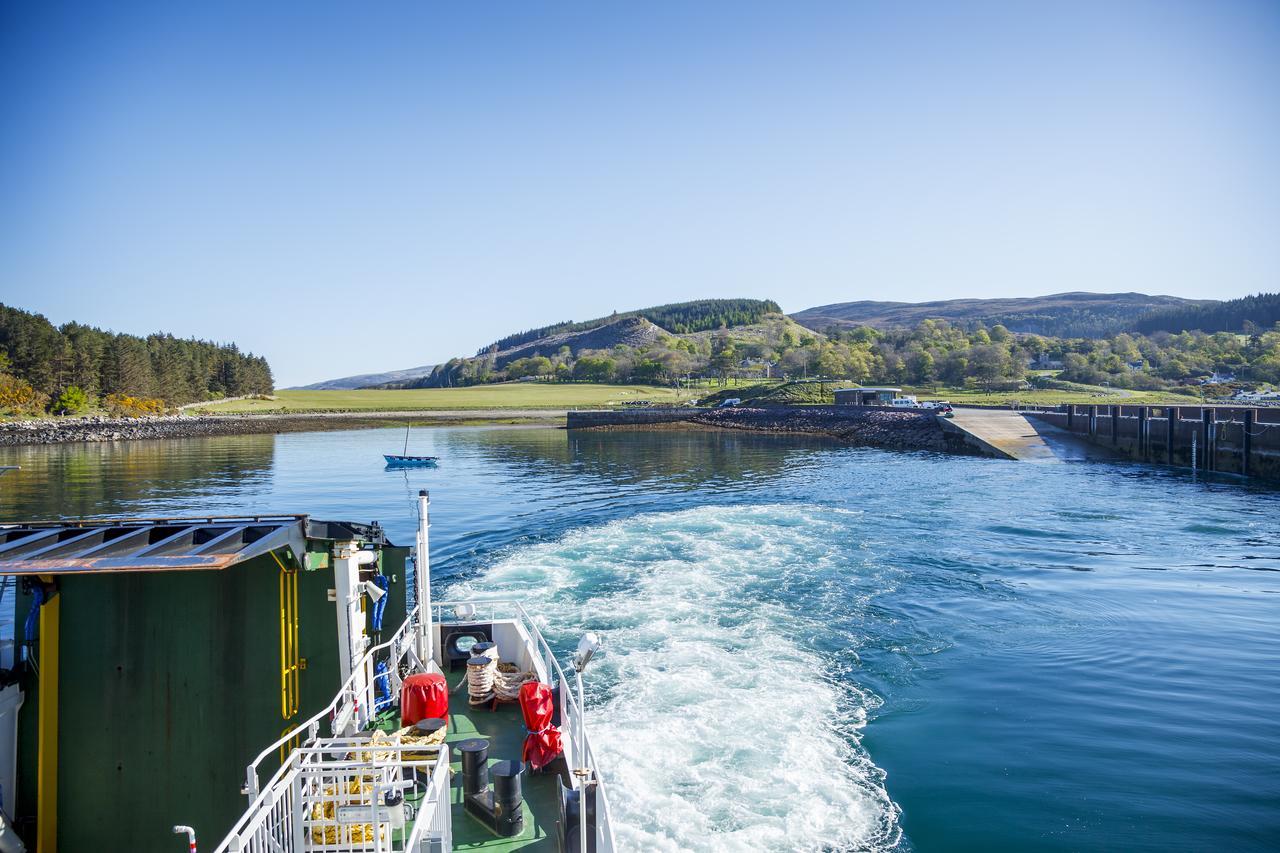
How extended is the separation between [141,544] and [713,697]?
32.1 feet

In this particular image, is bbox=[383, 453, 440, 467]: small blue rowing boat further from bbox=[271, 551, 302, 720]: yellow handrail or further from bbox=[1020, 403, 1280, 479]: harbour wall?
bbox=[1020, 403, 1280, 479]: harbour wall

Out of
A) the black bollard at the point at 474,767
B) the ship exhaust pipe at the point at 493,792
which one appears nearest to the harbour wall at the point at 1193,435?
the ship exhaust pipe at the point at 493,792

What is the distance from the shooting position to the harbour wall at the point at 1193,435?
45.4 metres

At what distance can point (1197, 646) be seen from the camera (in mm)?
17109

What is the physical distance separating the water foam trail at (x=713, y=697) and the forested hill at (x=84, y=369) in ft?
388

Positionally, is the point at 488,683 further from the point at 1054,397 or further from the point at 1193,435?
the point at 1054,397

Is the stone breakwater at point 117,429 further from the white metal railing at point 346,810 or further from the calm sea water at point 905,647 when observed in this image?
the white metal railing at point 346,810

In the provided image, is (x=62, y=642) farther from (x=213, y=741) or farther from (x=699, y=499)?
(x=699, y=499)

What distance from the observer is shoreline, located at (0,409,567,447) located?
9338 centimetres

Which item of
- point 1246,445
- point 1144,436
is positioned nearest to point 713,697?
point 1246,445

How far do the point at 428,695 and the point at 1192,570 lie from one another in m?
24.6

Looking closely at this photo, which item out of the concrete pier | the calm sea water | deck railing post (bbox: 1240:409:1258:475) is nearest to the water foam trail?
the calm sea water

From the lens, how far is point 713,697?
14.5 m

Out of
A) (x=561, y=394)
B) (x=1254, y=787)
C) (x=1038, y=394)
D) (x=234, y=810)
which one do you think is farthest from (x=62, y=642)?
(x=561, y=394)
